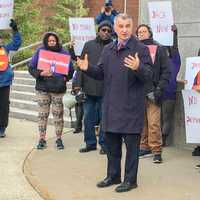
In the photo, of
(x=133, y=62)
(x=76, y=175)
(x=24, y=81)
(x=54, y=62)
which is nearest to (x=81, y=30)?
(x=54, y=62)

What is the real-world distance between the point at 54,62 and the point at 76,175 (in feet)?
6.46

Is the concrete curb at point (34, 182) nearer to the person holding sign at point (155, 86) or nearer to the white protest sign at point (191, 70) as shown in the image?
the person holding sign at point (155, 86)

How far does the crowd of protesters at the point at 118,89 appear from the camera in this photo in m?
6.07

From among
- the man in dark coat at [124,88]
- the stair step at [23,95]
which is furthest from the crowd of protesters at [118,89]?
the stair step at [23,95]

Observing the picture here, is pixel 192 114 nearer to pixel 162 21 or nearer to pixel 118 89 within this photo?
pixel 162 21

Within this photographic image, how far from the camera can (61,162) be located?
7723 millimetres

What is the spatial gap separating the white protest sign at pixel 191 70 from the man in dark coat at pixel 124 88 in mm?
1454

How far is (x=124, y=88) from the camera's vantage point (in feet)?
19.9

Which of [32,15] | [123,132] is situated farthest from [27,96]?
[32,15]

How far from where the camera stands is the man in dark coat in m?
6.04

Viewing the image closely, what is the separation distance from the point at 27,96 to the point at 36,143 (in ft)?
11.7

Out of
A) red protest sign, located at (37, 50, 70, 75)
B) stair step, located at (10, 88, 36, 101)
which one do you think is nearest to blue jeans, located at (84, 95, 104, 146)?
red protest sign, located at (37, 50, 70, 75)

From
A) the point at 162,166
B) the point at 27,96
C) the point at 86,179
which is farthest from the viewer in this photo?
the point at 27,96

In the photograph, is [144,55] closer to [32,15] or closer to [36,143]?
[36,143]
